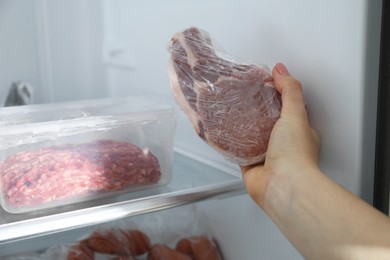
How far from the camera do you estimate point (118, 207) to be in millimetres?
704

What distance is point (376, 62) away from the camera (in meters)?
0.65

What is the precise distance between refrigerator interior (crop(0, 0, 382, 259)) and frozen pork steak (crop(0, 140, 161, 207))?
22cm

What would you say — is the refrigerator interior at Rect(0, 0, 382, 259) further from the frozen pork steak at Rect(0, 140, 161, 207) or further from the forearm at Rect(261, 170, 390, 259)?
the frozen pork steak at Rect(0, 140, 161, 207)

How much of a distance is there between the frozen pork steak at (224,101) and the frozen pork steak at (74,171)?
15 cm

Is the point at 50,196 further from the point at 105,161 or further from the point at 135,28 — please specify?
the point at 135,28

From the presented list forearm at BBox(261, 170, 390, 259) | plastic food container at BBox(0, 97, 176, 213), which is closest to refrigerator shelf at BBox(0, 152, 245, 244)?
plastic food container at BBox(0, 97, 176, 213)

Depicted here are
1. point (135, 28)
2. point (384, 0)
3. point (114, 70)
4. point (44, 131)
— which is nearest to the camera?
point (384, 0)

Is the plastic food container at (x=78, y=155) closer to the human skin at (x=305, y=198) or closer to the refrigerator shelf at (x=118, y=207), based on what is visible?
the refrigerator shelf at (x=118, y=207)

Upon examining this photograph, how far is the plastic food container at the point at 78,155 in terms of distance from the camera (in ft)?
2.31

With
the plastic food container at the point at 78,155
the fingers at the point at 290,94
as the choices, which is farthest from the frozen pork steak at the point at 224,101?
the plastic food container at the point at 78,155

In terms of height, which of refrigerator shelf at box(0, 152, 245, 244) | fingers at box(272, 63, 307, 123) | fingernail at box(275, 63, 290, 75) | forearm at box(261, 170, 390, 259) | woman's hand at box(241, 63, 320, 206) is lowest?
refrigerator shelf at box(0, 152, 245, 244)

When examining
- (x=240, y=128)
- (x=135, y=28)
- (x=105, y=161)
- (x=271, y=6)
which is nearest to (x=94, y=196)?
(x=105, y=161)

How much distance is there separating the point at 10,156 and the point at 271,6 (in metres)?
0.50

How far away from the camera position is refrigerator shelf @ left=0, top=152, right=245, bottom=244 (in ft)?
2.14
